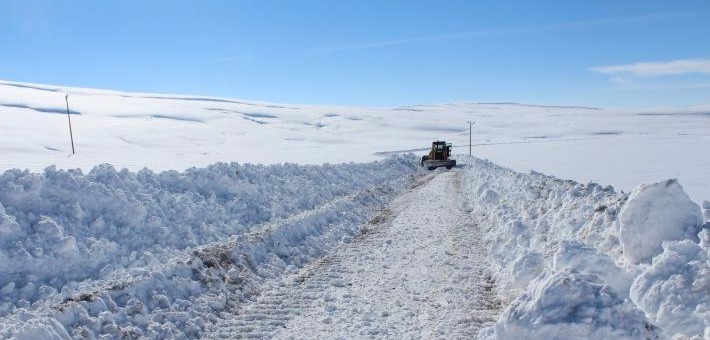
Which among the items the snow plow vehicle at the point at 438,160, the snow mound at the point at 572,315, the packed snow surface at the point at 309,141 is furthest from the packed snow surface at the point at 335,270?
the snow plow vehicle at the point at 438,160

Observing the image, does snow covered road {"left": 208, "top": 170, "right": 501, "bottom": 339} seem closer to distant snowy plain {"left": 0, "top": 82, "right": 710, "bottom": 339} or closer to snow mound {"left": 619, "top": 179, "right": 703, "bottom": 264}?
distant snowy plain {"left": 0, "top": 82, "right": 710, "bottom": 339}

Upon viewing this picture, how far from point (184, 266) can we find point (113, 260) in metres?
1.22

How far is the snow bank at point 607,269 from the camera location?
186 inches

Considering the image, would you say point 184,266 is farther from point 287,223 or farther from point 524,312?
point 524,312

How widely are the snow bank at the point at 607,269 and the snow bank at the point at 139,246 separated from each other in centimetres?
363

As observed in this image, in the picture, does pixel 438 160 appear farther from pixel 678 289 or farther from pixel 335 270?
pixel 678 289

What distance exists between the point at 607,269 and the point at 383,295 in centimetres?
285

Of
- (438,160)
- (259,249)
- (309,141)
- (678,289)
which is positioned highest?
(309,141)

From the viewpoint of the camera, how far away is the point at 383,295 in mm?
7668

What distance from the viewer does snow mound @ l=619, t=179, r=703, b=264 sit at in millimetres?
6602

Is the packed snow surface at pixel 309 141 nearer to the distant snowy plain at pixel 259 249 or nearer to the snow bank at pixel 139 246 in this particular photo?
the distant snowy plain at pixel 259 249

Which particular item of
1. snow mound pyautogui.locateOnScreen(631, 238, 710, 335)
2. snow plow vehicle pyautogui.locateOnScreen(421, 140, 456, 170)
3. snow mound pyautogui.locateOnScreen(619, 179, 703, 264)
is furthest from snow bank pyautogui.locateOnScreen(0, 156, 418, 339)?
snow plow vehicle pyautogui.locateOnScreen(421, 140, 456, 170)

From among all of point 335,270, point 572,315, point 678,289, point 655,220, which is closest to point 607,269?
point 655,220

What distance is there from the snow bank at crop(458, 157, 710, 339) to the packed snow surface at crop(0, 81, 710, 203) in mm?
10589
